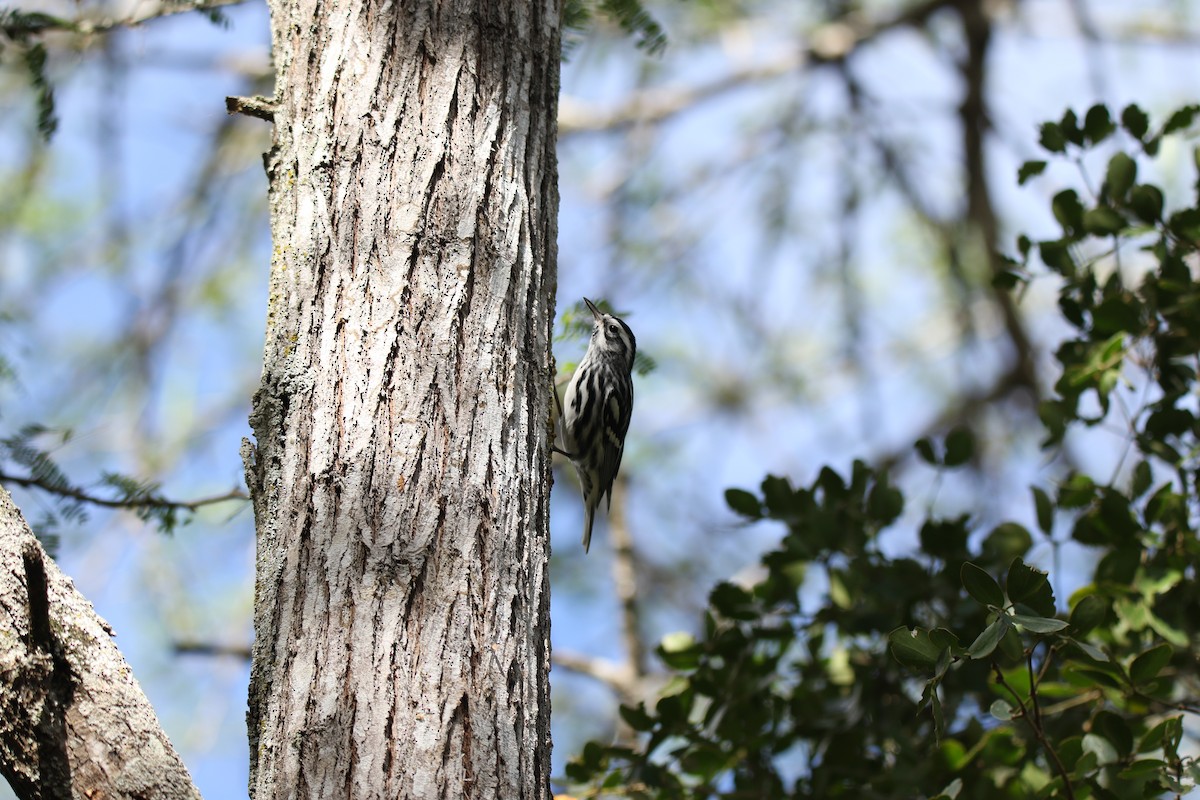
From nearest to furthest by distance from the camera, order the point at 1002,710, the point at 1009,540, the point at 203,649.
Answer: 1. the point at 1002,710
2. the point at 1009,540
3. the point at 203,649

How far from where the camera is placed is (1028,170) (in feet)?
9.95

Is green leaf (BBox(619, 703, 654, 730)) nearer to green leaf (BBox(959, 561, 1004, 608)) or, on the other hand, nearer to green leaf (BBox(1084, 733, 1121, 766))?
green leaf (BBox(1084, 733, 1121, 766))

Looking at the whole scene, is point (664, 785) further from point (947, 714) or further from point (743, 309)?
point (743, 309)

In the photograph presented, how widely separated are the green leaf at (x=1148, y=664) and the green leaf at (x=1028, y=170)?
51.7 inches

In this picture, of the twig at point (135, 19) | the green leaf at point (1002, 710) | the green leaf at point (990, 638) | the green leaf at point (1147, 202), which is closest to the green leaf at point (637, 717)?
the green leaf at point (1002, 710)

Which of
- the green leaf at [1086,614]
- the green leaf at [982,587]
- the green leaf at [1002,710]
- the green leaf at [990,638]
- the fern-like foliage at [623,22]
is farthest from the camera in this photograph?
the fern-like foliage at [623,22]

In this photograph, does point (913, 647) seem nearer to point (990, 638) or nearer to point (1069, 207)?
point (990, 638)

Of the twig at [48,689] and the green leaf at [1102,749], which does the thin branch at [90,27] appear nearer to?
the twig at [48,689]

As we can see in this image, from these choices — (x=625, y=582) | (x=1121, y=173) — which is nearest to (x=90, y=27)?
(x=1121, y=173)

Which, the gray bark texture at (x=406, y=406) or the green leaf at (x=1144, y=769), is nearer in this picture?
the gray bark texture at (x=406, y=406)

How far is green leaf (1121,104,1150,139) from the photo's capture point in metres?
2.98

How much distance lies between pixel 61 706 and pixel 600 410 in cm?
306

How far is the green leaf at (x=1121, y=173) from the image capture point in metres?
2.96

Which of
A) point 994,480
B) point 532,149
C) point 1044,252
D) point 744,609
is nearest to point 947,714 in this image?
point 744,609
